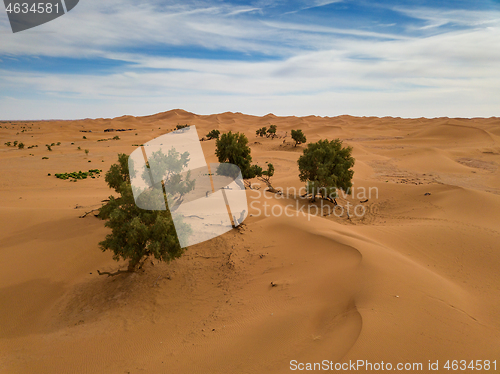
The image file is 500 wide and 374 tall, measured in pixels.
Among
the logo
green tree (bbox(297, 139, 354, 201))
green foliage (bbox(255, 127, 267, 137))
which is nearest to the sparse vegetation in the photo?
the logo

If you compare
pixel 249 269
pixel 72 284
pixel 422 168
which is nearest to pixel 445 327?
pixel 249 269

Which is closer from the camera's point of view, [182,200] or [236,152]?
[182,200]

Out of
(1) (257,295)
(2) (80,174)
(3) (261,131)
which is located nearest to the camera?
(1) (257,295)

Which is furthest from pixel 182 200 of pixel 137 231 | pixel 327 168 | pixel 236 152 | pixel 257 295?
pixel 327 168

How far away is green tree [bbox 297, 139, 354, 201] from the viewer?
18.0 m

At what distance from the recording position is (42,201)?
1570 centimetres

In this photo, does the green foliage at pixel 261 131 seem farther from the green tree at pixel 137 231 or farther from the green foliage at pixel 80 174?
the green tree at pixel 137 231

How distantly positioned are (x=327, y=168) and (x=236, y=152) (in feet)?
24.7

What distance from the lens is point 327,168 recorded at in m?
17.9

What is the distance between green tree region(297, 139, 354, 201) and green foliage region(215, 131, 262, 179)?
15.2 ft

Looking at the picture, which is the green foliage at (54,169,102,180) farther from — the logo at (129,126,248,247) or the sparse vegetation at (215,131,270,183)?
the sparse vegetation at (215,131,270,183)

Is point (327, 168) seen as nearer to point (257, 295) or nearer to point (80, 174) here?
point (257, 295)

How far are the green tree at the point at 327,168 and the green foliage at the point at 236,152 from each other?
182 inches

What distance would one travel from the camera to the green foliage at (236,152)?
2119 cm
